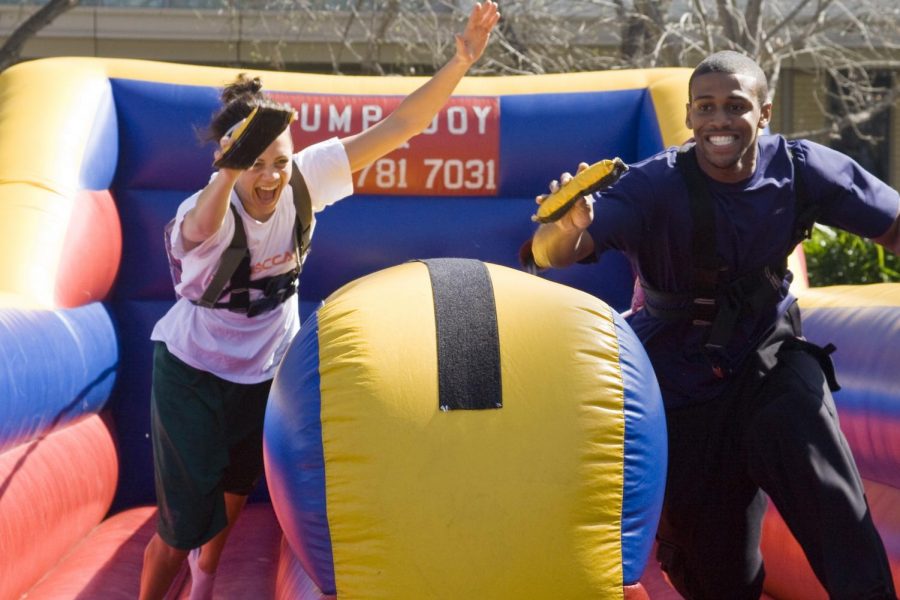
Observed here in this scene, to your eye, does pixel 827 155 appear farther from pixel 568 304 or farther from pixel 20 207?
pixel 20 207

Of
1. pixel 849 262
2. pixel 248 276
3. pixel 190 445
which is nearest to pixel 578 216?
pixel 248 276

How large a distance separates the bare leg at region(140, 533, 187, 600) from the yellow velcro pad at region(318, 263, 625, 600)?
3.45ft

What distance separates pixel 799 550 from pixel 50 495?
6.94 feet

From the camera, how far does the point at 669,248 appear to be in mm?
2775

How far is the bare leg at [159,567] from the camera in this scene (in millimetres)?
3188

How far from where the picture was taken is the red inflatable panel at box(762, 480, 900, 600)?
300 centimetres

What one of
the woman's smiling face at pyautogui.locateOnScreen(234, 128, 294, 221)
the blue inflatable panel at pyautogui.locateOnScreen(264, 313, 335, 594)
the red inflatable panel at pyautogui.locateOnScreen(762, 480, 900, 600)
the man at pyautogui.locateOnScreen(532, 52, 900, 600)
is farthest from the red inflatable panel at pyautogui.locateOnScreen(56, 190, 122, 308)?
the red inflatable panel at pyautogui.locateOnScreen(762, 480, 900, 600)

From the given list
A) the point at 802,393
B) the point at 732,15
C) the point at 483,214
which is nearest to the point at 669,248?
the point at 802,393

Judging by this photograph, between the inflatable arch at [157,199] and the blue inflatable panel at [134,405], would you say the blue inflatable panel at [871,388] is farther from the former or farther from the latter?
the blue inflatable panel at [134,405]

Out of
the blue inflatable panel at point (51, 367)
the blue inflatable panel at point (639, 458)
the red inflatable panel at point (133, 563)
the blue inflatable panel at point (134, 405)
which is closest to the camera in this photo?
the blue inflatable panel at point (639, 458)

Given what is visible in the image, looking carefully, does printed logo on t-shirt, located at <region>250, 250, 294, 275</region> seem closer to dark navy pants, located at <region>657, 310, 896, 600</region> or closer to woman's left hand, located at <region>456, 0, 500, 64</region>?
woman's left hand, located at <region>456, 0, 500, 64</region>

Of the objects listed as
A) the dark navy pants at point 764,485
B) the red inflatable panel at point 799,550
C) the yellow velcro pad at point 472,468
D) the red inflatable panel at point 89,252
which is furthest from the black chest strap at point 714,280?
the red inflatable panel at point 89,252

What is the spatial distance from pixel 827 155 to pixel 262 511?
2.44 m

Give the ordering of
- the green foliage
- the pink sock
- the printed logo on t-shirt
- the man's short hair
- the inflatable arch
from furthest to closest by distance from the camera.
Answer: the green foliage, the inflatable arch, the pink sock, the printed logo on t-shirt, the man's short hair
